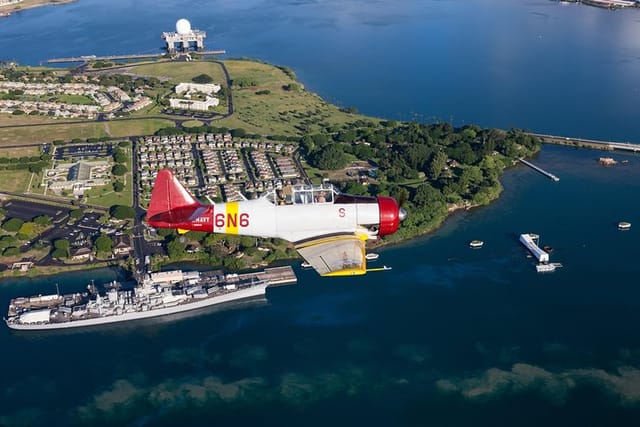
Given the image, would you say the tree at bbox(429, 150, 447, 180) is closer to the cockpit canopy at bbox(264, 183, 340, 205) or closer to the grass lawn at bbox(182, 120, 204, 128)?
the grass lawn at bbox(182, 120, 204, 128)

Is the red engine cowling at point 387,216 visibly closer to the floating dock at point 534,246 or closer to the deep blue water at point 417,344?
the deep blue water at point 417,344

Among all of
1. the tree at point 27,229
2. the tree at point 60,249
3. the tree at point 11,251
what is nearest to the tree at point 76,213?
the tree at point 27,229

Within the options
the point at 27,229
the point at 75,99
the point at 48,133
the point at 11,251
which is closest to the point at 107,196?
the point at 27,229

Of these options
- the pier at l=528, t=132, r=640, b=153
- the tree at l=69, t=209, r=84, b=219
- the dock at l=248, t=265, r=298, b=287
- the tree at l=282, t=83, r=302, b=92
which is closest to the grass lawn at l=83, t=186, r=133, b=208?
the tree at l=69, t=209, r=84, b=219

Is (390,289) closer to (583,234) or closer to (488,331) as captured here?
(488,331)

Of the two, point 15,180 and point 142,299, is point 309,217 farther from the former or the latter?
point 15,180
